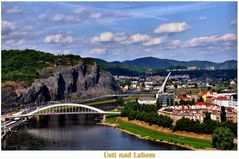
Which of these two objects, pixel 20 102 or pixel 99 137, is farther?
pixel 20 102

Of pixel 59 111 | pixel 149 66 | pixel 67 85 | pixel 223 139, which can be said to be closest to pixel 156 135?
pixel 223 139

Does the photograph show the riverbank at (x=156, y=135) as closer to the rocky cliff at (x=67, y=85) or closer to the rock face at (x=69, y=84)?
the rocky cliff at (x=67, y=85)

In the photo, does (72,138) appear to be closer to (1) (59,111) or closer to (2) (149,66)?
(1) (59,111)

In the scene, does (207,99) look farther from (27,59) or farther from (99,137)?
(27,59)

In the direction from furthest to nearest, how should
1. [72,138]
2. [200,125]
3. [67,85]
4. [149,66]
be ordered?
[149,66] → [67,85] → [72,138] → [200,125]

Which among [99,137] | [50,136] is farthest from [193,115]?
[50,136]
